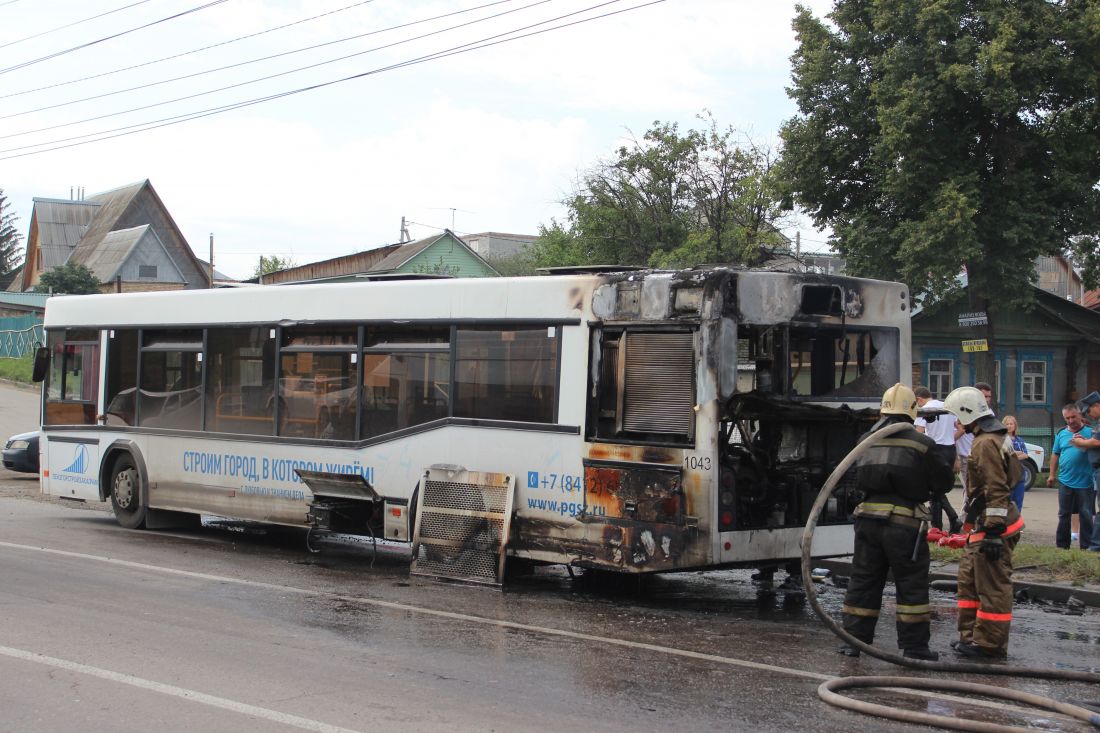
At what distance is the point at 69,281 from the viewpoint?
163ft

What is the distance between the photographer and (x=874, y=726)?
5547mm

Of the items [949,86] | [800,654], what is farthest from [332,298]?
[949,86]

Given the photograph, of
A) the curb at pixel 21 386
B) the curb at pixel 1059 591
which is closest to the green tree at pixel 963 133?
the curb at pixel 1059 591

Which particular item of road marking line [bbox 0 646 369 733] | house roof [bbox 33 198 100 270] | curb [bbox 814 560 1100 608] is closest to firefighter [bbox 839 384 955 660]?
curb [bbox 814 560 1100 608]

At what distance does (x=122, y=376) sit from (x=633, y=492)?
7642 millimetres

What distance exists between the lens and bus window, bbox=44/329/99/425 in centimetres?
1383

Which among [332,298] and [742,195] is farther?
[742,195]

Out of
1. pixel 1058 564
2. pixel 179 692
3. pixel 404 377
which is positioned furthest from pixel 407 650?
pixel 1058 564

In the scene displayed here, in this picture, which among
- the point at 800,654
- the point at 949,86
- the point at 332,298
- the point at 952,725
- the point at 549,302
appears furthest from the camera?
the point at 949,86

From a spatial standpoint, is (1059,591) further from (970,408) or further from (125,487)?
(125,487)

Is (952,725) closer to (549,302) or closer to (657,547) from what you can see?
(657,547)

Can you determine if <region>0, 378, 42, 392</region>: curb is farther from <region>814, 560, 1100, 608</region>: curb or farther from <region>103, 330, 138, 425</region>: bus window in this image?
<region>814, 560, 1100, 608</region>: curb

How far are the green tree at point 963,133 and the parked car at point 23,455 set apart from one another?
62.6 ft

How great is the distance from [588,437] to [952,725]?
4.20m
